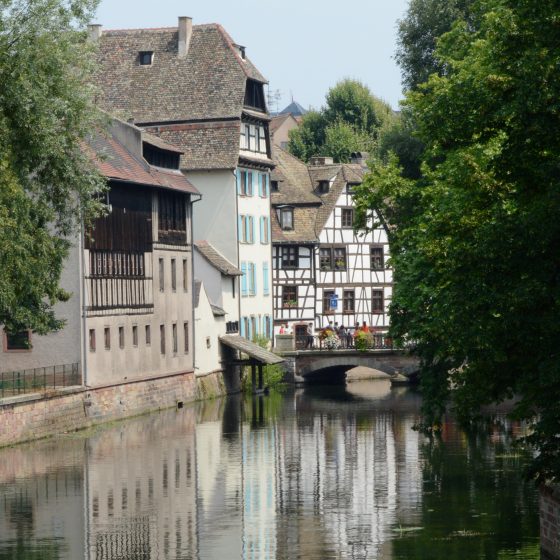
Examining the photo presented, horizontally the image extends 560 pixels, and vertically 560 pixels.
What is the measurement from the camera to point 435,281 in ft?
124

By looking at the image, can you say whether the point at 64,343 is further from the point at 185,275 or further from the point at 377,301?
the point at 377,301

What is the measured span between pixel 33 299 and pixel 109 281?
47.3 ft

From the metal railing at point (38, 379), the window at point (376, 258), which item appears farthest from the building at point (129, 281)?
the window at point (376, 258)

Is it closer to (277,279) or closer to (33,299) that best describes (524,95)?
(33,299)

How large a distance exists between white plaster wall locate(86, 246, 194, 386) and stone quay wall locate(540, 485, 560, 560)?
31684 mm

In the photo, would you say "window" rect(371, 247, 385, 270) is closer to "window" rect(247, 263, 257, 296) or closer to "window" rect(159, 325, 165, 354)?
"window" rect(247, 263, 257, 296)

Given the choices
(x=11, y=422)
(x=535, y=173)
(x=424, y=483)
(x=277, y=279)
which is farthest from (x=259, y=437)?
(x=277, y=279)

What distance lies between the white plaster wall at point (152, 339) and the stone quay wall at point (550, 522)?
31684 mm

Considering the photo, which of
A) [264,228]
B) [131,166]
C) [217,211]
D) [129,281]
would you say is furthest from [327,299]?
[131,166]

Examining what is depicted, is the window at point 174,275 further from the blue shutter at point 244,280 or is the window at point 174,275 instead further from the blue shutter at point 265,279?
the blue shutter at point 265,279

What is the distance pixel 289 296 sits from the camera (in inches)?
3516

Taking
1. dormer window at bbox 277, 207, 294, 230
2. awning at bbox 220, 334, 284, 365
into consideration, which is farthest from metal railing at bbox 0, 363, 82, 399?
dormer window at bbox 277, 207, 294, 230

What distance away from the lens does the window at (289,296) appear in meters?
89.1

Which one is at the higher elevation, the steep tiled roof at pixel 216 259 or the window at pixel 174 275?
the steep tiled roof at pixel 216 259
